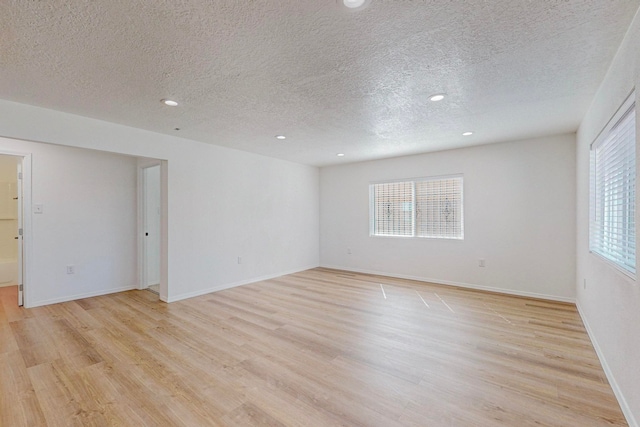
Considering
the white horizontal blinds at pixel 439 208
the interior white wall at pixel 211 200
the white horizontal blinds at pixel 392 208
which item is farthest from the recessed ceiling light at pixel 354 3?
the white horizontal blinds at pixel 392 208

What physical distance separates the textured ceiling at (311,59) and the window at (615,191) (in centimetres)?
49

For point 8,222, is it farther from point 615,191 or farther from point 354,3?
point 615,191

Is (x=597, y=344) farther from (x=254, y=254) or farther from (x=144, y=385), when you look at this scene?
(x=254, y=254)

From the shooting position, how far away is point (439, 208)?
5133mm

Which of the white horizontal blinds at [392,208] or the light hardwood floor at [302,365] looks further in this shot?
the white horizontal blinds at [392,208]

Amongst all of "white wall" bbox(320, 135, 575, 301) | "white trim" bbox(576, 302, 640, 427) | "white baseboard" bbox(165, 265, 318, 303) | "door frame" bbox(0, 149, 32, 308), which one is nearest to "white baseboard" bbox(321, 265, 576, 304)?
"white wall" bbox(320, 135, 575, 301)

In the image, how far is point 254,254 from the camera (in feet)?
17.3

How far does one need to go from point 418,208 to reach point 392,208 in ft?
1.78

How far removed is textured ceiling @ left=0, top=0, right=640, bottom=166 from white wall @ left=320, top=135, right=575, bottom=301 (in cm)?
88

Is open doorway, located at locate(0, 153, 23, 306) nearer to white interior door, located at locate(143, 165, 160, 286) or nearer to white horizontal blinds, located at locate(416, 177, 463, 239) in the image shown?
white interior door, located at locate(143, 165, 160, 286)

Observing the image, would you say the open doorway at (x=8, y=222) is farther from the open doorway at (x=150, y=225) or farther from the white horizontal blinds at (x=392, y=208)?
the white horizontal blinds at (x=392, y=208)

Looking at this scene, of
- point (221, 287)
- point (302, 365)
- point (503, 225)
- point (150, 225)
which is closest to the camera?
point (302, 365)

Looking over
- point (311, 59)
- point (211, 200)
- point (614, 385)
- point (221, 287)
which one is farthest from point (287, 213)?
point (614, 385)

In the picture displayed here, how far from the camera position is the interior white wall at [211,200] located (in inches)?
125
